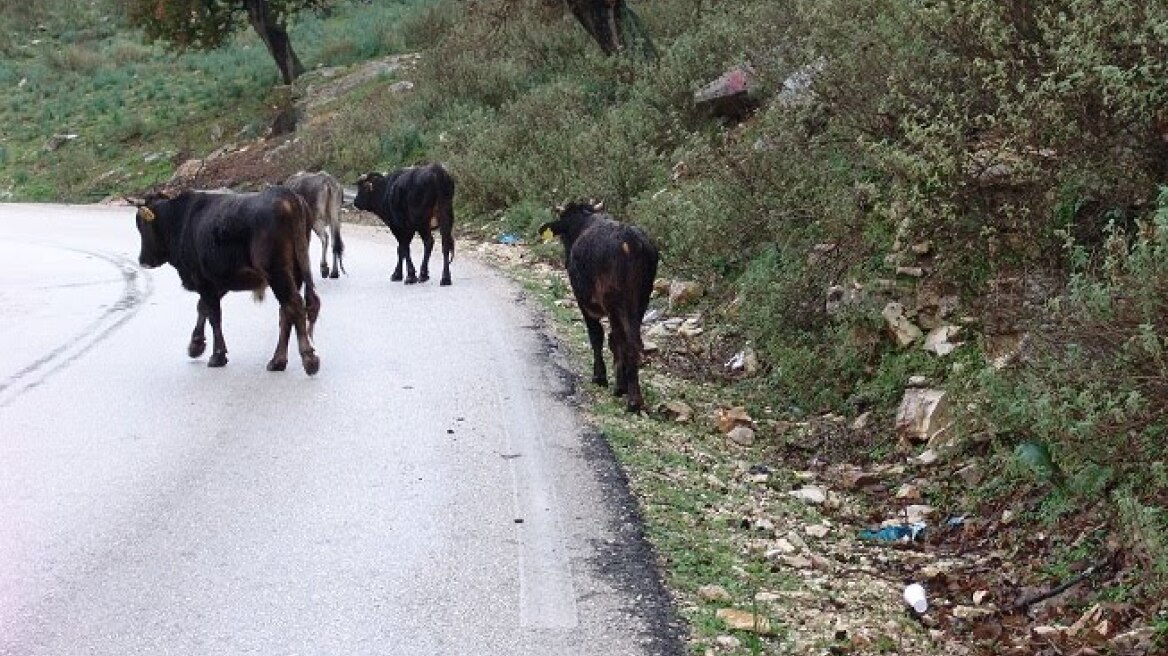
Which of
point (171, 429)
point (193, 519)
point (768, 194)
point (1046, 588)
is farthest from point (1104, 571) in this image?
point (768, 194)

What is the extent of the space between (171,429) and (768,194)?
6091 mm

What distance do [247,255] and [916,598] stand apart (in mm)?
6923

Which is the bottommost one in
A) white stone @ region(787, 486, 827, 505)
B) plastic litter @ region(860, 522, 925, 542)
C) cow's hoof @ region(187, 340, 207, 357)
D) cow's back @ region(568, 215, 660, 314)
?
cow's hoof @ region(187, 340, 207, 357)

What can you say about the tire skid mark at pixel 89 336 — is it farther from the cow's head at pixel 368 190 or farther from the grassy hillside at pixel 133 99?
the grassy hillside at pixel 133 99

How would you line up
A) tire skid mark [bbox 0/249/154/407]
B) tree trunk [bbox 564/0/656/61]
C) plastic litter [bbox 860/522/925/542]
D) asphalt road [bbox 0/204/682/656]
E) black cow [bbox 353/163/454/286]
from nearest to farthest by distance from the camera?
asphalt road [bbox 0/204/682/656] < plastic litter [bbox 860/522/925/542] < tire skid mark [bbox 0/249/154/407] < black cow [bbox 353/163/454/286] < tree trunk [bbox 564/0/656/61]

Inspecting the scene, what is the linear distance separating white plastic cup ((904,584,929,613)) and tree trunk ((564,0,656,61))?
19656 mm

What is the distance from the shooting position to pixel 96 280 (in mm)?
17250

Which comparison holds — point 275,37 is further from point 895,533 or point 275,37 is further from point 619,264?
point 895,533

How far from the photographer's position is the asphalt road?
18.3 feet

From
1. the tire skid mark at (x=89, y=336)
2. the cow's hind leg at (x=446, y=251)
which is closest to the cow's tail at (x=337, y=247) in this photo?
the cow's hind leg at (x=446, y=251)

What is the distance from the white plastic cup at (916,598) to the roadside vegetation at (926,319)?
9 centimetres

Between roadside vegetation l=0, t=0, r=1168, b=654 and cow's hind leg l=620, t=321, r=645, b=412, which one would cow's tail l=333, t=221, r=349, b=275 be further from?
cow's hind leg l=620, t=321, r=645, b=412

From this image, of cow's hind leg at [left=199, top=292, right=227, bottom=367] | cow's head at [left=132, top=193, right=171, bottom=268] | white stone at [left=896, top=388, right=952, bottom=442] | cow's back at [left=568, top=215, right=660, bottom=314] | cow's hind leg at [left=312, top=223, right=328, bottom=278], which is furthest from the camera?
cow's hind leg at [left=312, top=223, right=328, bottom=278]

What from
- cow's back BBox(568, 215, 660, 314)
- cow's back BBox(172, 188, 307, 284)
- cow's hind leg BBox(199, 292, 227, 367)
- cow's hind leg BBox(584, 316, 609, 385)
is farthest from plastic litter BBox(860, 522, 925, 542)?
cow's hind leg BBox(199, 292, 227, 367)
